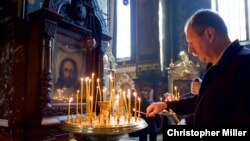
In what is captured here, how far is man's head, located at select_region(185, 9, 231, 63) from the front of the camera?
1388 millimetres

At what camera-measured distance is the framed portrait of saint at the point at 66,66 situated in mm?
3963

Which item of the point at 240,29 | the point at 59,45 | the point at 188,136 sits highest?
the point at 240,29

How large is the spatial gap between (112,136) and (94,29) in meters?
3.16

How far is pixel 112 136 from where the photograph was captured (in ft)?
6.71

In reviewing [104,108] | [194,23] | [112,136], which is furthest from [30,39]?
[194,23]

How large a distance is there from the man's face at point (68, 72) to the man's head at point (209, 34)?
9.98 feet

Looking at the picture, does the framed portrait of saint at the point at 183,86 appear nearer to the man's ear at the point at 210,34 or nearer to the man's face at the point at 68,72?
the man's face at the point at 68,72

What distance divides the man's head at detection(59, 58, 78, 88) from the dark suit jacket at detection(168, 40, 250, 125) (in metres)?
3.08

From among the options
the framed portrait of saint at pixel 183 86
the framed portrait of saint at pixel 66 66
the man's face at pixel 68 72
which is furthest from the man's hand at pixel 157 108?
the framed portrait of saint at pixel 183 86

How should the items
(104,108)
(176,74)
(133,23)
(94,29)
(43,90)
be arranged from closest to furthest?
(104,108)
(43,90)
(94,29)
(176,74)
(133,23)

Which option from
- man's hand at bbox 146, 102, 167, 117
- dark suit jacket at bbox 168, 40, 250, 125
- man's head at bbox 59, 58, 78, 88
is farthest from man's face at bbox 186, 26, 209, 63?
man's head at bbox 59, 58, 78, 88

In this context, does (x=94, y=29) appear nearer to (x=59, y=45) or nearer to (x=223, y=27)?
(x=59, y=45)

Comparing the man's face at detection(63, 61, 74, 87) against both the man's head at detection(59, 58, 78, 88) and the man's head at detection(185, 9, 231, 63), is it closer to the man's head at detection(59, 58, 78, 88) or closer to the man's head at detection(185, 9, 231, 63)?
the man's head at detection(59, 58, 78, 88)

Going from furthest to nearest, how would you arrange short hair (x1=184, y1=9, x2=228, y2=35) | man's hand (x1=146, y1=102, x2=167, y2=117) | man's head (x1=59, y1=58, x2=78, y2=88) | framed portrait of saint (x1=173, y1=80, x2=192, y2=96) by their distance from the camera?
framed portrait of saint (x1=173, y1=80, x2=192, y2=96), man's head (x1=59, y1=58, x2=78, y2=88), man's hand (x1=146, y1=102, x2=167, y2=117), short hair (x1=184, y1=9, x2=228, y2=35)
